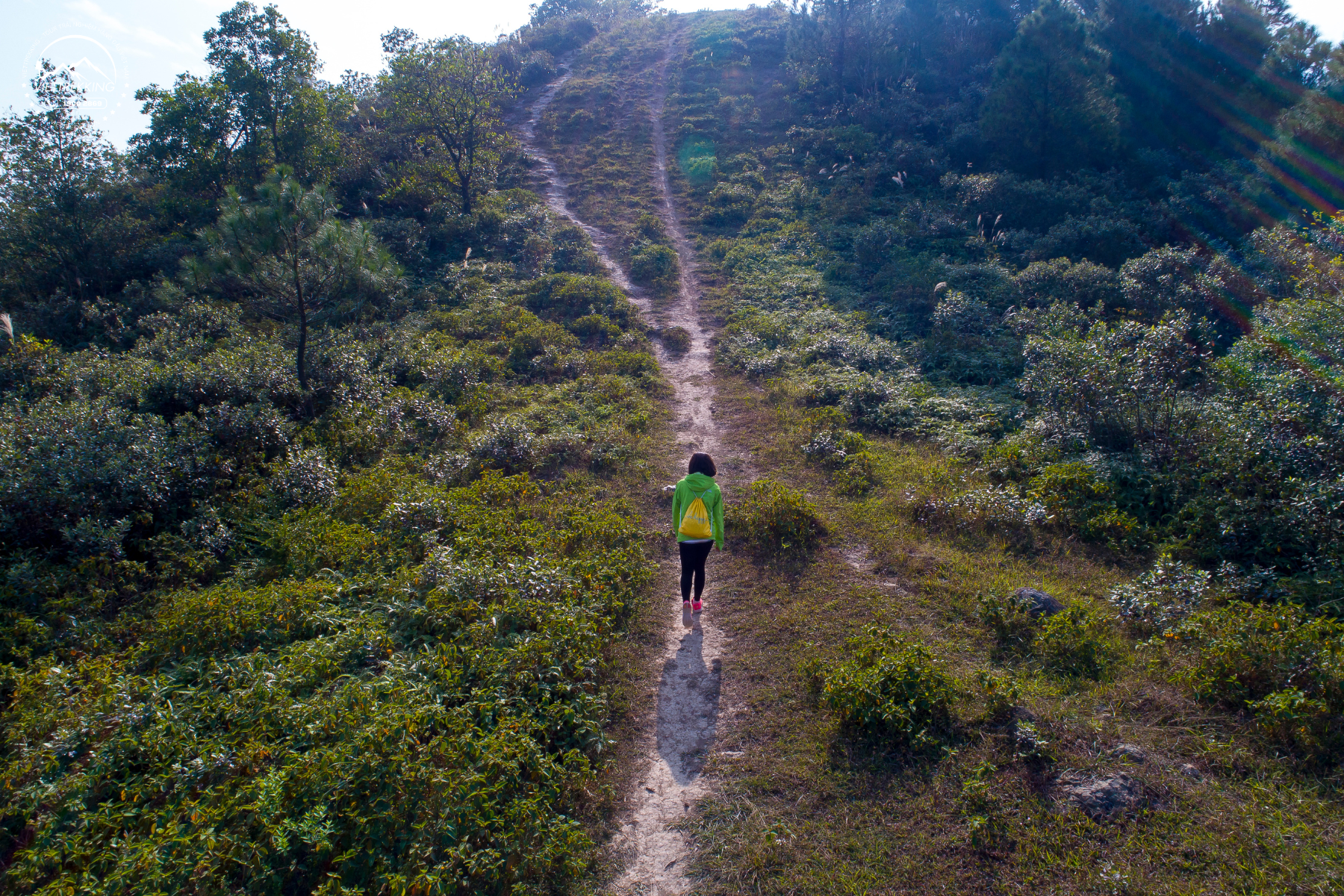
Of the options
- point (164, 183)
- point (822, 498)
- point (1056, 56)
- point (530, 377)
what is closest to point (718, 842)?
point (822, 498)

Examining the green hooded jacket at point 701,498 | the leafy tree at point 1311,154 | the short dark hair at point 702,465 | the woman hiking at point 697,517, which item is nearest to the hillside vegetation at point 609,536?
the leafy tree at point 1311,154

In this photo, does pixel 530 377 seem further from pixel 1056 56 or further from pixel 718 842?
pixel 1056 56

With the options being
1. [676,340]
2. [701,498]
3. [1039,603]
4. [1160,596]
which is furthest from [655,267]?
[1160,596]

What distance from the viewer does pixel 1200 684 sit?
16.6 feet

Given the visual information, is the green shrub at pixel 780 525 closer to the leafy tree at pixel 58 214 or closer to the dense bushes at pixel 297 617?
the dense bushes at pixel 297 617

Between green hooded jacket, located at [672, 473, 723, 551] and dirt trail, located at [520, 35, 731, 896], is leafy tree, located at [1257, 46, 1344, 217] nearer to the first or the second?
dirt trail, located at [520, 35, 731, 896]

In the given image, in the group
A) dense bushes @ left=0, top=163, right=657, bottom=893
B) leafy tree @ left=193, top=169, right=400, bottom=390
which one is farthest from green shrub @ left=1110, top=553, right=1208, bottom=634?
leafy tree @ left=193, top=169, right=400, bottom=390

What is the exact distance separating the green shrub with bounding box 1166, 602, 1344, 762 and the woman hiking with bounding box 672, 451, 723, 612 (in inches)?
167

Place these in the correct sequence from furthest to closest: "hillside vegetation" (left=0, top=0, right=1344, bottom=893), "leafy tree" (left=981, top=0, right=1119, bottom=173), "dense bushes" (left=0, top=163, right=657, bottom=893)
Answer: "leafy tree" (left=981, top=0, right=1119, bottom=173) → "hillside vegetation" (left=0, top=0, right=1344, bottom=893) → "dense bushes" (left=0, top=163, right=657, bottom=893)

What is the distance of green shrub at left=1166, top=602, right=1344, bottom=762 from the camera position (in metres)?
4.49

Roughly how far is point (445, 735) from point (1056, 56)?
101 ft

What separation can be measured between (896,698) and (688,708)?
181 cm

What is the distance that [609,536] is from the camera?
7.95 metres

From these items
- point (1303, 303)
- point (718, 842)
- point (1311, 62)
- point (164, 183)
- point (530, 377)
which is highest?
point (1311, 62)
